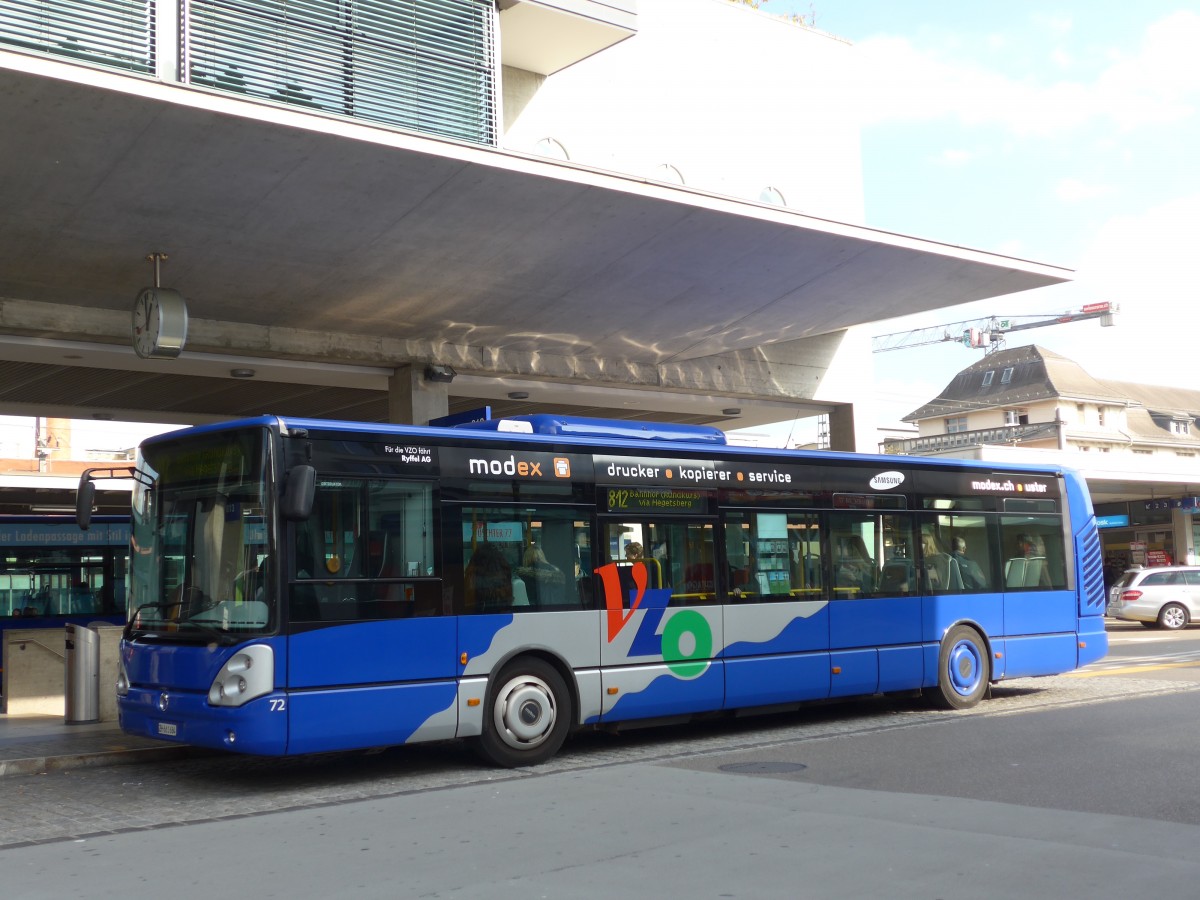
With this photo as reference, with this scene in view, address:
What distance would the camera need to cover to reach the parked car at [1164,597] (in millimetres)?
31062

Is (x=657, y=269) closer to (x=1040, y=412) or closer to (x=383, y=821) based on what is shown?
(x=383, y=821)

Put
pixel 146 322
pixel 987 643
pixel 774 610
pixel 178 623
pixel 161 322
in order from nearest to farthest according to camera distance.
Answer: pixel 178 623 < pixel 774 610 < pixel 161 322 < pixel 146 322 < pixel 987 643

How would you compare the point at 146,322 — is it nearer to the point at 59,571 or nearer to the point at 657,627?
the point at 657,627

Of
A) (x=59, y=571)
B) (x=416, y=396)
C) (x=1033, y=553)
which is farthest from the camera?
(x=59, y=571)

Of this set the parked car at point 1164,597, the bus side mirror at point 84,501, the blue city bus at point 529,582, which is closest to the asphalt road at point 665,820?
the blue city bus at point 529,582

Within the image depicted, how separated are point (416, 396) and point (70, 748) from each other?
24.4 ft

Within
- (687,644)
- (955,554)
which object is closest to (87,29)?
(687,644)

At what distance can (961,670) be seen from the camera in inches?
567

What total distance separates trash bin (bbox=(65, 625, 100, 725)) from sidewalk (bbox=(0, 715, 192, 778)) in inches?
5.9

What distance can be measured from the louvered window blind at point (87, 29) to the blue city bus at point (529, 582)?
12.1ft

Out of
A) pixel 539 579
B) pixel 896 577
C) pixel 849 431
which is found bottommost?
pixel 896 577

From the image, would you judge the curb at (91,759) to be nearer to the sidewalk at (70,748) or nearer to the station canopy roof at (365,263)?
the sidewalk at (70,748)

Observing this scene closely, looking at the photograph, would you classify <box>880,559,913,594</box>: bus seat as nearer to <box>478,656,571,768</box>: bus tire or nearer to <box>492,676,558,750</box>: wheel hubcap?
<box>478,656,571,768</box>: bus tire

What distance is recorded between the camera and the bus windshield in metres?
A: 9.55
